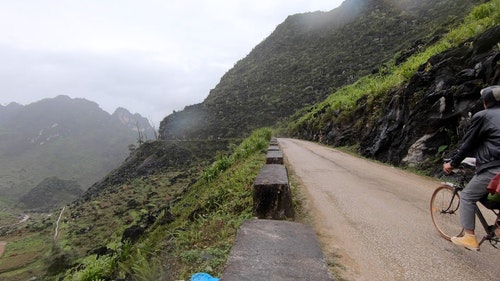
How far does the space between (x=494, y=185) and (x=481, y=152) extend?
1.55 feet

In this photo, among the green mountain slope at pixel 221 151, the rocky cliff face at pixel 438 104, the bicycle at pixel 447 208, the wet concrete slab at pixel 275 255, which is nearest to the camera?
the wet concrete slab at pixel 275 255

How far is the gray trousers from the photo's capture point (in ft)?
13.5

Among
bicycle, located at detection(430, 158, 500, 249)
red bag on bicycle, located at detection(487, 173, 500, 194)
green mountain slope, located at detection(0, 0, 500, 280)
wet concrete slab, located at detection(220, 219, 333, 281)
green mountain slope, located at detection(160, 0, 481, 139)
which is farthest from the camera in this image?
green mountain slope, located at detection(160, 0, 481, 139)

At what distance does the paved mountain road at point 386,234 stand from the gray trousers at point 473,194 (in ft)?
1.73

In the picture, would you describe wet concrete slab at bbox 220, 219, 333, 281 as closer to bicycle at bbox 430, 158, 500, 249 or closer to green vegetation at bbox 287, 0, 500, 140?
bicycle at bbox 430, 158, 500, 249

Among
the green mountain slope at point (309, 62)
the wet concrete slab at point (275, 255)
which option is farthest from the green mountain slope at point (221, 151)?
the wet concrete slab at point (275, 255)

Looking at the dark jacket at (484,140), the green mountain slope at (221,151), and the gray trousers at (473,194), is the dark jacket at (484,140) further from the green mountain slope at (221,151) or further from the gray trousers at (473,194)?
the green mountain slope at (221,151)

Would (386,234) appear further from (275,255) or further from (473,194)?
(275,255)

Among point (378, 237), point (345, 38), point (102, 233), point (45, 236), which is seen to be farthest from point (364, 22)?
point (378, 237)

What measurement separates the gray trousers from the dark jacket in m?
0.08

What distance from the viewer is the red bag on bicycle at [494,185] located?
386cm

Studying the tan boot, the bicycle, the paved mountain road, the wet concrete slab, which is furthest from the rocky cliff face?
the wet concrete slab

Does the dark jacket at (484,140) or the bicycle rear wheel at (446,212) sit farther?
the bicycle rear wheel at (446,212)

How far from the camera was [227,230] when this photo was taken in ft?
17.0
